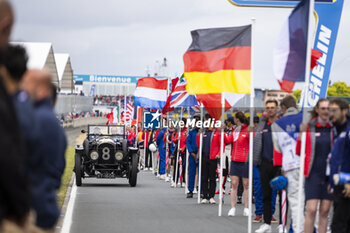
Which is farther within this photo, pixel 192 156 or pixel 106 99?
pixel 106 99

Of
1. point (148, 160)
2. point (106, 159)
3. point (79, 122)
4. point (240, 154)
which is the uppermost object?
point (240, 154)

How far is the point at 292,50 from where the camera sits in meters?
10.4

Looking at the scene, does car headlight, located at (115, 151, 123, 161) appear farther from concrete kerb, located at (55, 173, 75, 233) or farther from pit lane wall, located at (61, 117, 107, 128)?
pit lane wall, located at (61, 117, 107, 128)

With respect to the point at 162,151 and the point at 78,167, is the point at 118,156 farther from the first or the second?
the point at 162,151

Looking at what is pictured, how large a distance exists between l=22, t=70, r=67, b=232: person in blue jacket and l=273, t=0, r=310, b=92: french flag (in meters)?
5.52

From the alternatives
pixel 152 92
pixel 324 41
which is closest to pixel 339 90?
pixel 152 92

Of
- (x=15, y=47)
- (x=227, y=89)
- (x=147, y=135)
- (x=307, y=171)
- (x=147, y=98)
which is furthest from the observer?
(x=147, y=135)

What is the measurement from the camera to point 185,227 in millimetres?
12891

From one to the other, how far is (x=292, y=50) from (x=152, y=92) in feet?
67.3

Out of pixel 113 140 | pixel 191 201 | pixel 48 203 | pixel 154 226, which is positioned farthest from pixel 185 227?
pixel 113 140

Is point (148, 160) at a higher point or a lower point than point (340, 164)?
lower

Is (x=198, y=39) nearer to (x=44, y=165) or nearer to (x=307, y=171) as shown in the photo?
(x=307, y=171)

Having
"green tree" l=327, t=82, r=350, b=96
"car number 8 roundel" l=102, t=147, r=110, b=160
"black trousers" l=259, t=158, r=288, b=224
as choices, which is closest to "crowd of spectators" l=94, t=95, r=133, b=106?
"green tree" l=327, t=82, r=350, b=96

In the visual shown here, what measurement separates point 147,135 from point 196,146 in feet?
50.8
